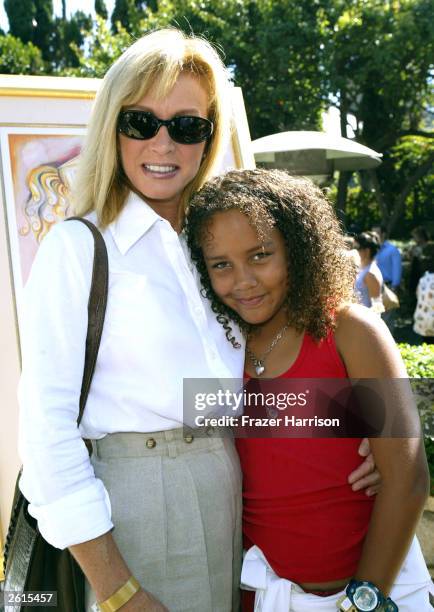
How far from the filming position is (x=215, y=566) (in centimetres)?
175

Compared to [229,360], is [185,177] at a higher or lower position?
higher

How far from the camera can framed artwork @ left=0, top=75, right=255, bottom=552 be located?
2771mm

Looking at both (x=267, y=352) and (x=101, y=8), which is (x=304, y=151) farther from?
(x=101, y=8)

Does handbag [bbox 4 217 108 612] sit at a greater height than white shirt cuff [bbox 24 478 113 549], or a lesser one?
lesser

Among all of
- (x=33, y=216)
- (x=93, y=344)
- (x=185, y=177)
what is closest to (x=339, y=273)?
(x=185, y=177)

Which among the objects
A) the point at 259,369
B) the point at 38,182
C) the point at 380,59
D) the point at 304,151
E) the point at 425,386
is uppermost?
the point at 380,59

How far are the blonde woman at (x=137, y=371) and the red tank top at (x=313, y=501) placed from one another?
113 mm

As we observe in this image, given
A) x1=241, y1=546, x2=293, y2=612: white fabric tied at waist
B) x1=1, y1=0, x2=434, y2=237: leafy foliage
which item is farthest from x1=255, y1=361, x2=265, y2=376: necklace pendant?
x1=1, y1=0, x2=434, y2=237: leafy foliage

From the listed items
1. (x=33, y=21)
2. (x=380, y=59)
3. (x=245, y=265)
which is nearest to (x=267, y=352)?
(x=245, y=265)

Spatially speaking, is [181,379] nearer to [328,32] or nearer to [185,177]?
[185,177]

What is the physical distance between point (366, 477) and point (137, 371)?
2.22 feet

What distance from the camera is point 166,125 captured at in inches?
72.8

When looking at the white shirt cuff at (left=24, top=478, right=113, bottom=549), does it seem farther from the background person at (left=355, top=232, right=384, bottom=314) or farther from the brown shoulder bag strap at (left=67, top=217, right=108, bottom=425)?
the background person at (left=355, top=232, right=384, bottom=314)

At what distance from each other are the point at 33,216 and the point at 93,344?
142 centimetres
